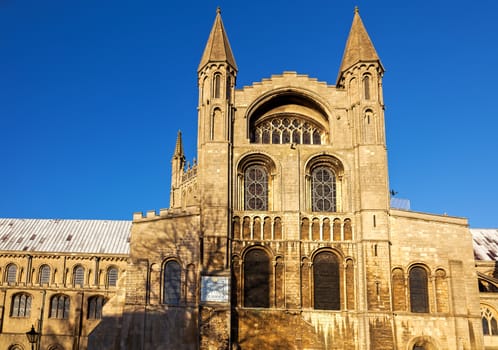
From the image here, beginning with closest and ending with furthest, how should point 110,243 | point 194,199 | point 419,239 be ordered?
point 419,239 < point 194,199 < point 110,243

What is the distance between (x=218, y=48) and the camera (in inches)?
1671

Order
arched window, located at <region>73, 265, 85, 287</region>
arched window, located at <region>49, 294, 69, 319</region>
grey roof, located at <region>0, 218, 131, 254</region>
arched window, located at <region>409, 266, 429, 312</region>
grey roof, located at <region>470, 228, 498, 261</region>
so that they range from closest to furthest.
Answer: arched window, located at <region>409, 266, 429, 312</region> → grey roof, located at <region>470, 228, 498, 261</region> → arched window, located at <region>49, 294, 69, 319</region> → arched window, located at <region>73, 265, 85, 287</region> → grey roof, located at <region>0, 218, 131, 254</region>

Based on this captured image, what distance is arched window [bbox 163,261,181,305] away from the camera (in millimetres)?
38062

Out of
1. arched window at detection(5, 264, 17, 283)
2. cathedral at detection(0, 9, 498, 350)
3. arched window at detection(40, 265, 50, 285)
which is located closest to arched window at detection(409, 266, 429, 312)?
cathedral at detection(0, 9, 498, 350)

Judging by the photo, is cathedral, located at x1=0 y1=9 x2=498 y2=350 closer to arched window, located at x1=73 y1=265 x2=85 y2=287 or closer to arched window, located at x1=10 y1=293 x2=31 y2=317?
arched window, located at x1=73 y1=265 x2=85 y2=287

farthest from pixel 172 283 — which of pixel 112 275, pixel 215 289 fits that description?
pixel 112 275

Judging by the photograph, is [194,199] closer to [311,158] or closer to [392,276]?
[311,158]

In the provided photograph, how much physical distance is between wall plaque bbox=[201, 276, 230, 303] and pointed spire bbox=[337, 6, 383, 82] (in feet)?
54.9

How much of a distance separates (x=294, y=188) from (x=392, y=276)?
26.7 ft

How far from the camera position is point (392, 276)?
38531 millimetres

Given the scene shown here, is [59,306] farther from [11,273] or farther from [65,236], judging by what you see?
[65,236]

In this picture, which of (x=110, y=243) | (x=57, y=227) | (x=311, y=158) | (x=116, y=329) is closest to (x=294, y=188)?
(x=311, y=158)

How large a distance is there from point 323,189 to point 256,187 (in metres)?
4.40

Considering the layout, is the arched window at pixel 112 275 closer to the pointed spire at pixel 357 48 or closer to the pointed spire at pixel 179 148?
the pointed spire at pixel 179 148
